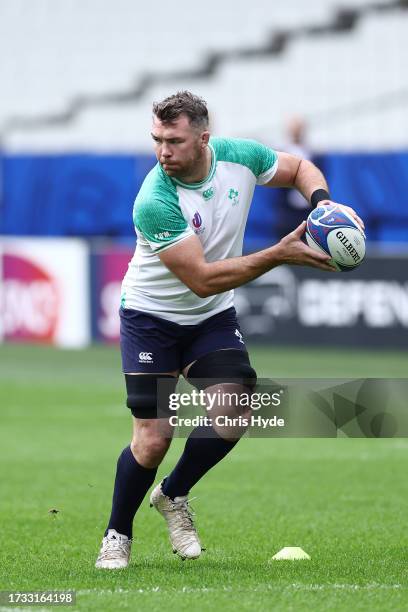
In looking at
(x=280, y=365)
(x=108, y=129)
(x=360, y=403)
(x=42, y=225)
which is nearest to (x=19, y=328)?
(x=42, y=225)

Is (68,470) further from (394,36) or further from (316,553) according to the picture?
(394,36)

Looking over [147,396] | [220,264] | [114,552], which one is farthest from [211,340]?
[114,552]

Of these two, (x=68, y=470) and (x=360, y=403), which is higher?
(x=360, y=403)

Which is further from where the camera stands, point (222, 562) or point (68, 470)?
point (68, 470)

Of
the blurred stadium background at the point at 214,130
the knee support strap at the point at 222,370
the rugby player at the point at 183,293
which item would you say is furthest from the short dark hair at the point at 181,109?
the blurred stadium background at the point at 214,130

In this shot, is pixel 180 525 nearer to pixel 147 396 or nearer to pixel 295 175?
pixel 147 396

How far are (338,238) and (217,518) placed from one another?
2654mm

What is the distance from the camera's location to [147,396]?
602 centimetres

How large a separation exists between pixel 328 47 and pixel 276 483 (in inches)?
586

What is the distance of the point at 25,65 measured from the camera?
25.0m

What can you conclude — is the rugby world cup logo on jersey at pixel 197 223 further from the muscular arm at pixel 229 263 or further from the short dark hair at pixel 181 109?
the short dark hair at pixel 181 109

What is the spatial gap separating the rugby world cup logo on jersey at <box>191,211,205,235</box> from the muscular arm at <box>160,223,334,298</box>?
0.40 feet

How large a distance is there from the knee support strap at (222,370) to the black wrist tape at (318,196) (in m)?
0.76

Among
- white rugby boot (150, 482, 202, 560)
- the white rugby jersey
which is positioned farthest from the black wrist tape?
white rugby boot (150, 482, 202, 560)
